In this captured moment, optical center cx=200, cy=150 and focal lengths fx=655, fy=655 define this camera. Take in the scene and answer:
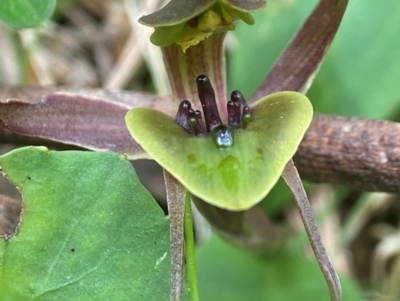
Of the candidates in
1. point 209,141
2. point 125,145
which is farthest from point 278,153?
point 125,145

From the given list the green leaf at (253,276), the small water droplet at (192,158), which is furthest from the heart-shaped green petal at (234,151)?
the green leaf at (253,276)

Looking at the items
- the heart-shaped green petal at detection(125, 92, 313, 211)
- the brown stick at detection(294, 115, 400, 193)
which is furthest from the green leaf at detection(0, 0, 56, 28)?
the brown stick at detection(294, 115, 400, 193)

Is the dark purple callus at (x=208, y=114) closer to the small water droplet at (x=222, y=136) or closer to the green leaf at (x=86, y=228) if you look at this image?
the small water droplet at (x=222, y=136)

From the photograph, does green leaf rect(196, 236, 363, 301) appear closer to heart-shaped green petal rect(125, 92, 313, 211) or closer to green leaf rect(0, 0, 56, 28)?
heart-shaped green petal rect(125, 92, 313, 211)

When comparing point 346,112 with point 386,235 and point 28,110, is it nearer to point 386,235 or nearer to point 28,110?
point 386,235

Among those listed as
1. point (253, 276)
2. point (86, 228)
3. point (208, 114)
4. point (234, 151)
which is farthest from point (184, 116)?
point (253, 276)

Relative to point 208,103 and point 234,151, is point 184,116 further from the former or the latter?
point 234,151
